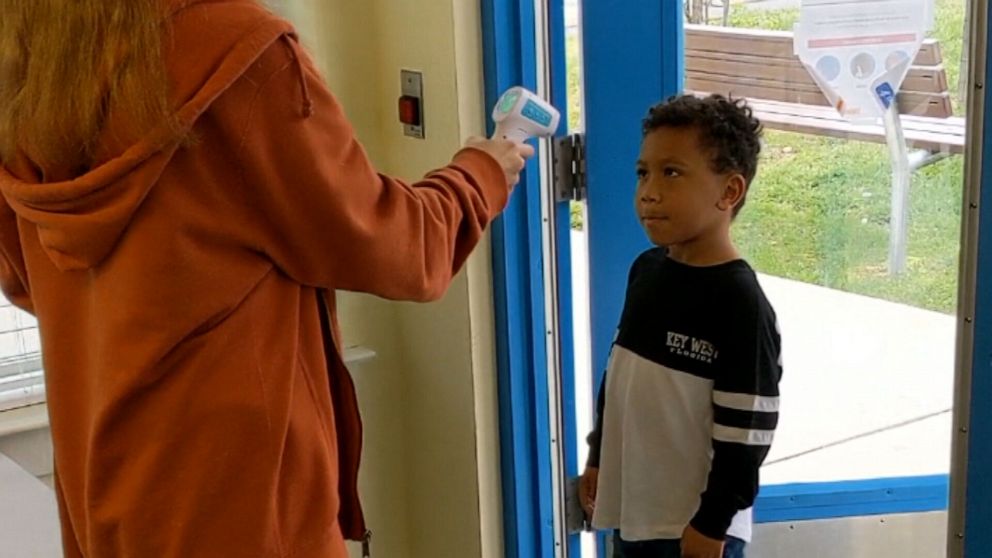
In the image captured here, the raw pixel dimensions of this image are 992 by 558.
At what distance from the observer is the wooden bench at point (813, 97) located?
150 cm

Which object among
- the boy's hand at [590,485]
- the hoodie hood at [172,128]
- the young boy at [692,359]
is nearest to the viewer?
the hoodie hood at [172,128]

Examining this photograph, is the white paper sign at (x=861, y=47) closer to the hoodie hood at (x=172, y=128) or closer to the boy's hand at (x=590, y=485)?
the boy's hand at (x=590, y=485)

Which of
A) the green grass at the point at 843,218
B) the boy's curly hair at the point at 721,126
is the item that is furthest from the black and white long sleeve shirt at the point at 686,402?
the green grass at the point at 843,218

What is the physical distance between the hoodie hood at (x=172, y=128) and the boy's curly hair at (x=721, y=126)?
558 mm

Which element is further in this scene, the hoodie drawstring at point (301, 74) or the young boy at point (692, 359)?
the young boy at point (692, 359)

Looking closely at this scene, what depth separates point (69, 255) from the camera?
1.18 metres

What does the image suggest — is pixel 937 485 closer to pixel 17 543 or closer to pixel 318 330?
pixel 318 330

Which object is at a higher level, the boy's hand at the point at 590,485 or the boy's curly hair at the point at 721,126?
the boy's curly hair at the point at 721,126

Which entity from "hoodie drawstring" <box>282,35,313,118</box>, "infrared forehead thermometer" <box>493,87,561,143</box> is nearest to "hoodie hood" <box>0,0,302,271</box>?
"hoodie drawstring" <box>282,35,313,118</box>

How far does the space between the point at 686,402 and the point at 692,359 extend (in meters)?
0.06

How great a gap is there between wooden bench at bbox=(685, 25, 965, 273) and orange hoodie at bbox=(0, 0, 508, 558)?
57cm

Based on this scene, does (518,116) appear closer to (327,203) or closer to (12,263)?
(327,203)

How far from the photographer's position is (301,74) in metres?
1.12

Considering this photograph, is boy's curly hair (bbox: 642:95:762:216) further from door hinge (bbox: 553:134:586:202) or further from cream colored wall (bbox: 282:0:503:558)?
cream colored wall (bbox: 282:0:503:558)
